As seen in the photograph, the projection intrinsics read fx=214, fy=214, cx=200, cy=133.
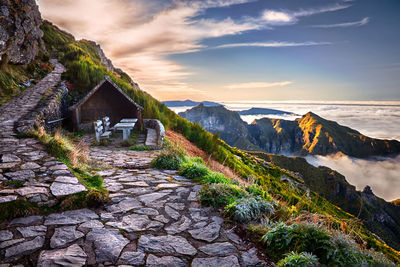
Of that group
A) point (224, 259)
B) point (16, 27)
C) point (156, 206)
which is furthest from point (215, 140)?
point (16, 27)

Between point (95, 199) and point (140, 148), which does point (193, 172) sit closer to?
point (95, 199)

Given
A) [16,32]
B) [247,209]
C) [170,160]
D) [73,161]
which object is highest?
[16,32]

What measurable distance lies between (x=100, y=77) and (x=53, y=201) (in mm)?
13531

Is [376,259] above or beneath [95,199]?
beneath

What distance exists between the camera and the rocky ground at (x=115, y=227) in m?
2.36

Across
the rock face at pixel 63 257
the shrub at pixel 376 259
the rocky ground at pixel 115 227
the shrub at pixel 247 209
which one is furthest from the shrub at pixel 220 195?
the rock face at pixel 63 257

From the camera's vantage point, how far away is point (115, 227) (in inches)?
116

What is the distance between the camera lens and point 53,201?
3.30 meters

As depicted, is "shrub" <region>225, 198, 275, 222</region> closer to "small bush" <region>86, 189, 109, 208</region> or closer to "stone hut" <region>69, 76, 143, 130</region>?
"small bush" <region>86, 189, 109, 208</region>

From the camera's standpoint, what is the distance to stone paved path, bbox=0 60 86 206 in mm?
3316

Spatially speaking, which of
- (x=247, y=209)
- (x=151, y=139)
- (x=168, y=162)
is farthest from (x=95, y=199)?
(x=151, y=139)

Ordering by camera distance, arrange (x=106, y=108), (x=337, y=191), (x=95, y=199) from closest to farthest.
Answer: (x=95, y=199)
(x=106, y=108)
(x=337, y=191)

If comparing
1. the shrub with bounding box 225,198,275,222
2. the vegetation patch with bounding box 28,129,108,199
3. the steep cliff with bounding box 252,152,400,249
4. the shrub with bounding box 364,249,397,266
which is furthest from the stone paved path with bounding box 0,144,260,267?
the steep cliff with bounding box 252,152,400,249

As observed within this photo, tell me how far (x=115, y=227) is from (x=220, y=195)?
1.83 m
